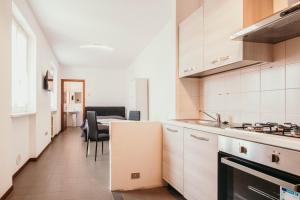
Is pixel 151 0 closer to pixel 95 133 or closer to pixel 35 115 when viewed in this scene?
pixel 95 133

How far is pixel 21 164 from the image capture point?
369cm

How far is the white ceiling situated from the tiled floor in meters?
2.68

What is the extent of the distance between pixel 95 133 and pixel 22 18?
90.3 inches

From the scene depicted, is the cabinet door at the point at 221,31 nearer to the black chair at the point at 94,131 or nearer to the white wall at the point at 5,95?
the white wall at the point at 5,95

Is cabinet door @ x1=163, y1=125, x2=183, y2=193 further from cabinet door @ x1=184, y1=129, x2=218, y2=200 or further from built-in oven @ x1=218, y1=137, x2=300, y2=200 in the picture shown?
built-in oven @ x1=218, y1=137, x2=300, y2=200

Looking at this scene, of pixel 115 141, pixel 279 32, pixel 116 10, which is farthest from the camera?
pixel 116 10

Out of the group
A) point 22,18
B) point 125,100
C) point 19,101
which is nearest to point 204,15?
point 22,18

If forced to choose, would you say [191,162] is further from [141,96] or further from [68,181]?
[141,96]

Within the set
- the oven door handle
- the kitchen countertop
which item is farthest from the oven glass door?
the kitchen countertop

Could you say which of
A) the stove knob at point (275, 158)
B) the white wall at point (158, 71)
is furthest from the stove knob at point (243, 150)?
the white wall at point (158, 71)

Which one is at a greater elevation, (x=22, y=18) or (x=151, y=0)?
(x=151, y=0)

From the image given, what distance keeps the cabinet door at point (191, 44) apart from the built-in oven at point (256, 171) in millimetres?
1112

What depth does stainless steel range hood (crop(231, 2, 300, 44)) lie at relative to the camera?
138 cm

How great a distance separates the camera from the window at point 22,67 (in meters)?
3.50
